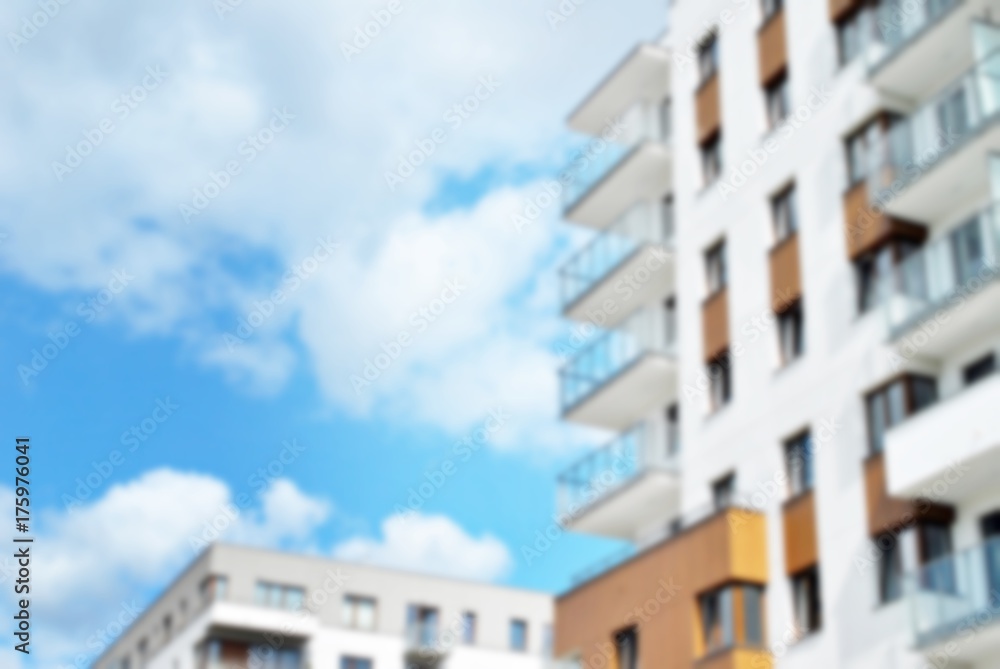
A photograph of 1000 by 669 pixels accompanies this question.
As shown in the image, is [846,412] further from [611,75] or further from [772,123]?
[611,75]

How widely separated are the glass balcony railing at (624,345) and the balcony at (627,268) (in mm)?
745

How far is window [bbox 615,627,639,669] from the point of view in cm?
3338

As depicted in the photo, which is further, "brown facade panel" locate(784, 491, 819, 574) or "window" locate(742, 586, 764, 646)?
"window" locate(742, 586, 764, 646)

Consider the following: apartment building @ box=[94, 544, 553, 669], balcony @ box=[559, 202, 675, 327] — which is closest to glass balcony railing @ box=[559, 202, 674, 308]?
balcony @ box=[559, 202, 675, 327]

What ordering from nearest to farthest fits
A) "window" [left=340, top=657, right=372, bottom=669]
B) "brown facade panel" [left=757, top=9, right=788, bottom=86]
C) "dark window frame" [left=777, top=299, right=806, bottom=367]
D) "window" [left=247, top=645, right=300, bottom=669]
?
1. "dark window frame" [left=777, top=299, right=806, bottom=367]
2. "brown facade panel" [left=757, top=9, right=788, bottom=86]
3. "window" [left=247, top=645, right=300, bottom=669]
4. "window" [left=340, top=657, right=372, bottom=669]

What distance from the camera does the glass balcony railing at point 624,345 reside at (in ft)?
123

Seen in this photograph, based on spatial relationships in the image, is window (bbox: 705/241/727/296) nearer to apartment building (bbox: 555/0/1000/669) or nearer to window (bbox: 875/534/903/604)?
apartment building (bbox: 555/0/1000/669)

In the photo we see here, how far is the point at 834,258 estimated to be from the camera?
31000mm

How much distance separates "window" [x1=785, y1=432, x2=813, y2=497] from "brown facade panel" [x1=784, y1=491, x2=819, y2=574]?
0.26 m

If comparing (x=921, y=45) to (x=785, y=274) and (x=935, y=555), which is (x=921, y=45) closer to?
(x=785, y=274)

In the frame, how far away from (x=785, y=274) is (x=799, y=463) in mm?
4005

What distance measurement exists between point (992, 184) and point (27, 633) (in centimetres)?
2008

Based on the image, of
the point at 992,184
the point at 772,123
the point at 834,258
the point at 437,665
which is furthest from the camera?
the point at 437,665

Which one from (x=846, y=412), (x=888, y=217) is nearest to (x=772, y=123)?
(x=888, y=217)
